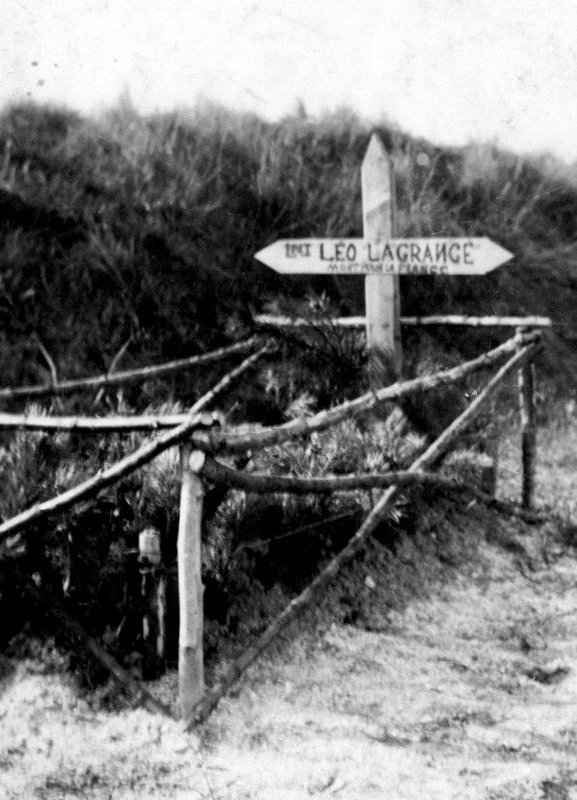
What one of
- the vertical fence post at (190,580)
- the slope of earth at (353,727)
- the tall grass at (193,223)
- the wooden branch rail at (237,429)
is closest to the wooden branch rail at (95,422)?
the wooden branch rail at (237,429)

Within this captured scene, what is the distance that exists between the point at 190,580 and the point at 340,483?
2.89 ft

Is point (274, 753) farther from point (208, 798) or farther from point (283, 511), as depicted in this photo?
point (283, 511)

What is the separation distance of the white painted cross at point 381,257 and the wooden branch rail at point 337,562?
67cm

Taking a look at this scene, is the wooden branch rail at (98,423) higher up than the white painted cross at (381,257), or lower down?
lower down

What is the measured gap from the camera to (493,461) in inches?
221

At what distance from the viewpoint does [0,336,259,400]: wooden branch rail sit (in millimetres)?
5793

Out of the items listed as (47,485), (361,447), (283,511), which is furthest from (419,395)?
(47,485)

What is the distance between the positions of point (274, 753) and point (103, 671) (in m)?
0.76

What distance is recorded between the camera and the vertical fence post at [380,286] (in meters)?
5.65

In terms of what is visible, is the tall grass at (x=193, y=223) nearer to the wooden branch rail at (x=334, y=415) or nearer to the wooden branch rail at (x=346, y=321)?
the wooden branch rail at (x=346, y=321)

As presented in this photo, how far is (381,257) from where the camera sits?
18.4 ft

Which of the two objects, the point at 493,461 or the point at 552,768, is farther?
the point at 493,461

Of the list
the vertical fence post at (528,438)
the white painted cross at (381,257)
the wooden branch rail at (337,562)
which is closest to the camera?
the wooden branch rail at (337,562)

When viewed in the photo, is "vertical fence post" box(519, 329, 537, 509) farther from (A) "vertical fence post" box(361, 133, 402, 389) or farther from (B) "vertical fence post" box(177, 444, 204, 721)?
(B) "vertical fence post" box(177, 444, 204, 721)
